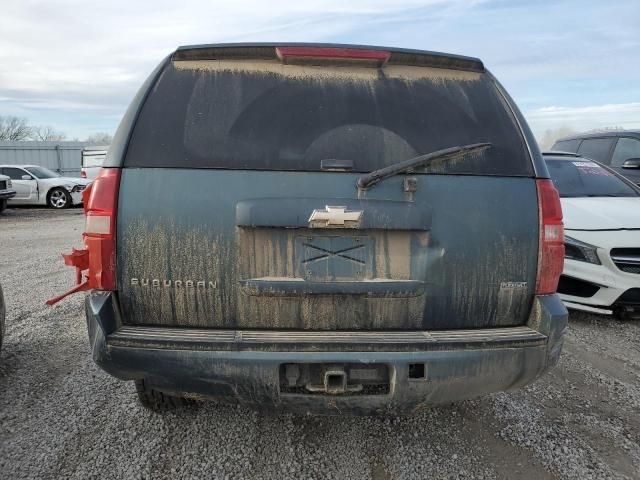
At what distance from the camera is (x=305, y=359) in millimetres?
2033

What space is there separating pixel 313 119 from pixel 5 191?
1659cm

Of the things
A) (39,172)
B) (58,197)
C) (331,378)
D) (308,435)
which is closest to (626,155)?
(308,435)

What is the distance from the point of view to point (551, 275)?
225 centimetres

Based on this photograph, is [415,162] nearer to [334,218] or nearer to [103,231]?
[334,218]

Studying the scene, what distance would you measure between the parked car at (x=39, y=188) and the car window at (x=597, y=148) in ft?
50.4

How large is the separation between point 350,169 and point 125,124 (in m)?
1.02

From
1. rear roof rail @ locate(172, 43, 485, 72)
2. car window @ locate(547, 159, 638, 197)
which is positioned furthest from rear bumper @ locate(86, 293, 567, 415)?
car window @ locate(547, 159, 638, 197)

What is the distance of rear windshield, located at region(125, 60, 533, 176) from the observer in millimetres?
2178

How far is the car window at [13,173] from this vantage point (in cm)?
1716

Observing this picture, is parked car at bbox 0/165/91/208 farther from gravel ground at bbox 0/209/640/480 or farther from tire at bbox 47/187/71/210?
gravel ground at bbox 0/209/640/480

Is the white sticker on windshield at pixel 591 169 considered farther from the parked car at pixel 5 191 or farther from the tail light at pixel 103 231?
the parked car at pixel 5 191

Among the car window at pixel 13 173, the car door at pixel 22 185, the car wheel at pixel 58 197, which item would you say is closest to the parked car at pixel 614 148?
the car wheel at pixel 58 197

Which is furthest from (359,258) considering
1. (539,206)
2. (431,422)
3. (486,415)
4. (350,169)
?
(486,415)

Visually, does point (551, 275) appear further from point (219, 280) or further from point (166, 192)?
point (166, 192)
